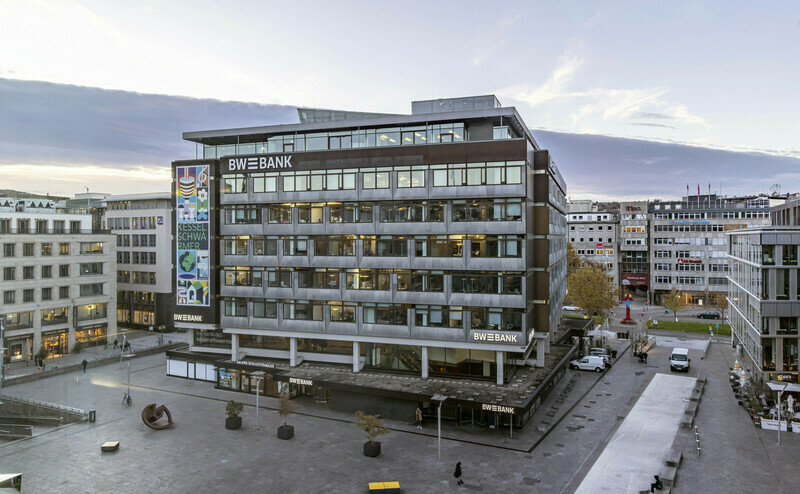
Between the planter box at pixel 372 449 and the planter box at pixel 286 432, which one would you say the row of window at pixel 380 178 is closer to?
the planter box at pixel 286 432

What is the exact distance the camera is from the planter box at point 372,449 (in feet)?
120

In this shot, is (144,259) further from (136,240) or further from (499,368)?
(499,368)

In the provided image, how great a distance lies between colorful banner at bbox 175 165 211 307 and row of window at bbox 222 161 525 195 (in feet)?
12.2

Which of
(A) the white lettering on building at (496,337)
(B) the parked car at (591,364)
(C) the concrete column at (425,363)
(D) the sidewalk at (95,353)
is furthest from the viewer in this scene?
(B) the parked car at (591,364)

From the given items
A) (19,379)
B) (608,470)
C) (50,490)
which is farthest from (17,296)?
(608,470)

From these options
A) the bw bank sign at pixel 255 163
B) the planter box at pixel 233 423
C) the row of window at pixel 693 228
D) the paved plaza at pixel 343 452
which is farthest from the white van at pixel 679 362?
the row of window at pixel 693 228

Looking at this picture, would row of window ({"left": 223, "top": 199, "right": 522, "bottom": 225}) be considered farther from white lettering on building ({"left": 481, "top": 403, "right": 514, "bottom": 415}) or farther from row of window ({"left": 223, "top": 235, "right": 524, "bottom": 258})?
white lettering on building ({"left": 481, "top": 403, "right": 514, "bottom": 415})

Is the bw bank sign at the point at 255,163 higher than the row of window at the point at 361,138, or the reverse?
the row of window at the point at 361,138

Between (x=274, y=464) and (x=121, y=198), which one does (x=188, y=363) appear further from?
(x=121, y=198)

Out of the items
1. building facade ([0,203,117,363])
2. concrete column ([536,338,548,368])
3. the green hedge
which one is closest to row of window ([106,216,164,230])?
building facade ([0,203,117,363])

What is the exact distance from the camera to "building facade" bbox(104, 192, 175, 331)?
290 feet

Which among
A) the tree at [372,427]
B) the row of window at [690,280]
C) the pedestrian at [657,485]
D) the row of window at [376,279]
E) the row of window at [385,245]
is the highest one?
the row of window at [385,245]

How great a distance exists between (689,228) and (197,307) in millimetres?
109316

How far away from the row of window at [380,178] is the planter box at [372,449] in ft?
76.1
